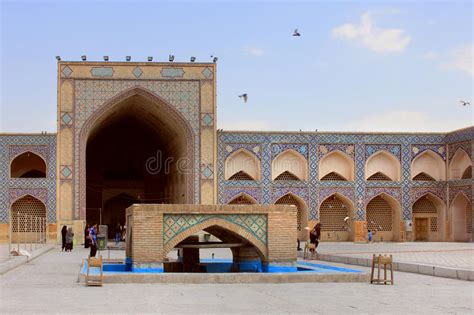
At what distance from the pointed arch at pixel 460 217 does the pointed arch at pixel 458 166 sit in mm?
845

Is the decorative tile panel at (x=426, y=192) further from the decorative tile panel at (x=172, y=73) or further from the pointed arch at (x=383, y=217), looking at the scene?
the decorative tile panel at (x=172, y=73)

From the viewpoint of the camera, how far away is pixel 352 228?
26656mm

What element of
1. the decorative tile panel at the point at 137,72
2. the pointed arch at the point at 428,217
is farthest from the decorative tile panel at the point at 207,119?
the pointed arch at the point at 428,217

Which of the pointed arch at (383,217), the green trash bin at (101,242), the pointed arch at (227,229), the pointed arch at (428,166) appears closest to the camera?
the pointed arch at (227,229)

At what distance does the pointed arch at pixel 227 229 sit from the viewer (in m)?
11.8

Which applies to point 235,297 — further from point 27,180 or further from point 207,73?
point 207,73

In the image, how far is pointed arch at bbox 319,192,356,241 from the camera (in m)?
27.2

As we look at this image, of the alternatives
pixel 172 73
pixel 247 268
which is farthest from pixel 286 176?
pixel 247 268

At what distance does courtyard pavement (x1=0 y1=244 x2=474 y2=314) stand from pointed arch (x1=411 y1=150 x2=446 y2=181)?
15952 millimetres

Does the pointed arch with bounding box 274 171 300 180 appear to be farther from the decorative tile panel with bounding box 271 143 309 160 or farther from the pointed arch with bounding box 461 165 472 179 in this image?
the pointed arch with bounding box 461 165 472 179

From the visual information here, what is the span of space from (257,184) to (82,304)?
18.4m

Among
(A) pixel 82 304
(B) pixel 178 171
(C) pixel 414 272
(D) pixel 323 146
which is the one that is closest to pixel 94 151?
(B) pixel 178 171

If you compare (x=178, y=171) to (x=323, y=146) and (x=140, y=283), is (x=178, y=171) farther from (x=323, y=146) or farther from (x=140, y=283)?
(x=140, y=283)

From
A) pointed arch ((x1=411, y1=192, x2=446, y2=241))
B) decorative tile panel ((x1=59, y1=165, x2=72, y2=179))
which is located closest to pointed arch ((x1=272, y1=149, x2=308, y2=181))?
pointed arch ((x1=411, y1=192, x2=446, y2=241))
